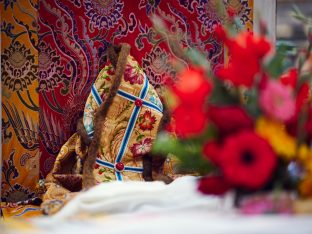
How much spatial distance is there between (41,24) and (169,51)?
68cm

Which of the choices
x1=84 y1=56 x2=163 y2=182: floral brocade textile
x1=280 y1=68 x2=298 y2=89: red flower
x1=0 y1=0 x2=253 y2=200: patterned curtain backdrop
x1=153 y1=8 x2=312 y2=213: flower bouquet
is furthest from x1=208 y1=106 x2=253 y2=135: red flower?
x1=0 y1=0 x2=253 y2=200: patterned curtain backdrop

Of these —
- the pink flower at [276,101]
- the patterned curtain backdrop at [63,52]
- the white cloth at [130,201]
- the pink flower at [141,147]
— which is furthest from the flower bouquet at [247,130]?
the patterned curtain backdrop at [63,52]

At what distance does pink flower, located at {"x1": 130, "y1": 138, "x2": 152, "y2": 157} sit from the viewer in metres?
2.95

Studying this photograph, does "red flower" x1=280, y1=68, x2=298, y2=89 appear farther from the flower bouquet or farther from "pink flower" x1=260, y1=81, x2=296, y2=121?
"pink flower" x1=260, y1=81, x2=296, y2=121

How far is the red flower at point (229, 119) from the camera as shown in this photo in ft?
4.22

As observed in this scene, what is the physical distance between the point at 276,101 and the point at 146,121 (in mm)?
1704

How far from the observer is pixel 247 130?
1285mm

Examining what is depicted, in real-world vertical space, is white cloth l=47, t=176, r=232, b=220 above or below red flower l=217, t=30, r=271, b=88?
below

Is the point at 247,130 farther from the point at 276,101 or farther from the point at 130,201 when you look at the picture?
the point at 130,201

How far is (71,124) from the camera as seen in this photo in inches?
122

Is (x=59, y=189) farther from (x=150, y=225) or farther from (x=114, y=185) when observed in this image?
(x=150, y=225)

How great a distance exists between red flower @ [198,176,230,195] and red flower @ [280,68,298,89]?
0.31 meters

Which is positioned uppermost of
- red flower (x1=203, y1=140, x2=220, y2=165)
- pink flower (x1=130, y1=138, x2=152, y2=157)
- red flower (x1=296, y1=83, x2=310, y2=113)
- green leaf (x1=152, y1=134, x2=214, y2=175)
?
red flower (x1=296, y1=83, x2=310, y2=113)

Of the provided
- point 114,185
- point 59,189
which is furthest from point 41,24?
point 114,185
